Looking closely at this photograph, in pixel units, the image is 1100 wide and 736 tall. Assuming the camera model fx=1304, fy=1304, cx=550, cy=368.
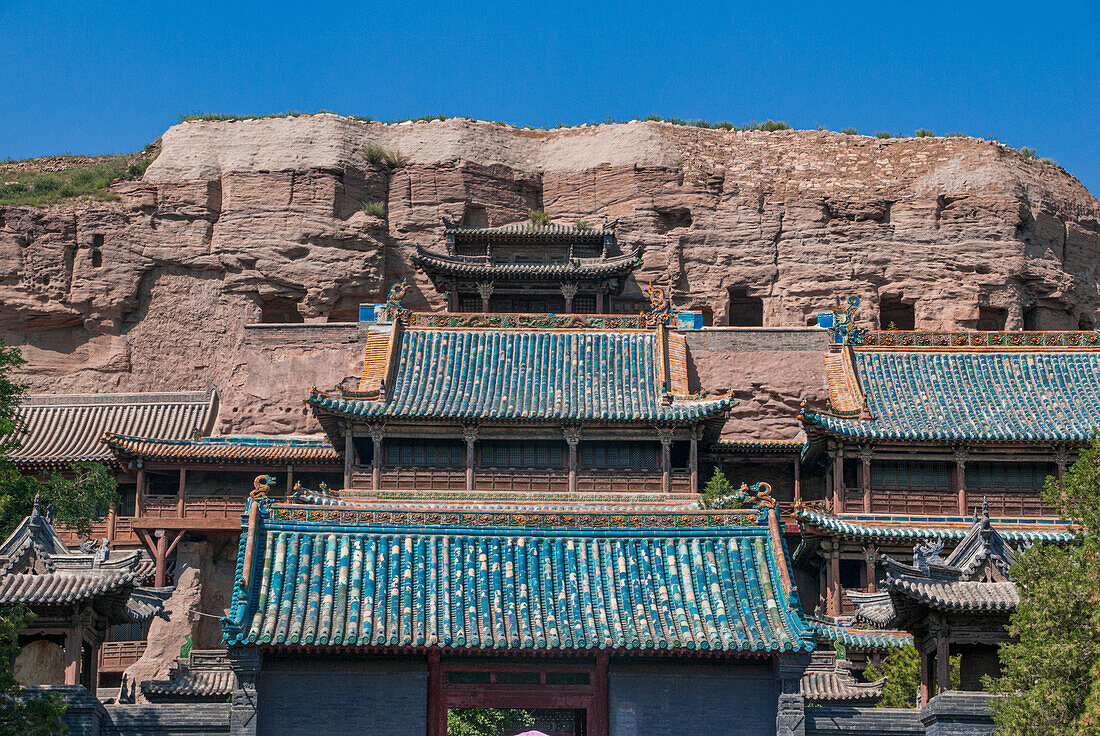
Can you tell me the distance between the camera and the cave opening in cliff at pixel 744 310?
2090 inches

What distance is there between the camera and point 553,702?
66.3 feet

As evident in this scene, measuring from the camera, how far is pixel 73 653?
20500 millimetres

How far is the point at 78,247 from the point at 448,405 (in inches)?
1000

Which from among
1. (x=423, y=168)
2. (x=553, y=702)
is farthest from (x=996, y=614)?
(x=423, y=168)

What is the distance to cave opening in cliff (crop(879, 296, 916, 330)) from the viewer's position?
5250 centimetres

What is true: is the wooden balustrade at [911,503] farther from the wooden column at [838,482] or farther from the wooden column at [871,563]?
the wooden column at [871,563]

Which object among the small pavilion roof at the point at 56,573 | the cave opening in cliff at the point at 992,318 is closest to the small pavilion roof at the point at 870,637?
the small pavilion roof at the point at 56,573

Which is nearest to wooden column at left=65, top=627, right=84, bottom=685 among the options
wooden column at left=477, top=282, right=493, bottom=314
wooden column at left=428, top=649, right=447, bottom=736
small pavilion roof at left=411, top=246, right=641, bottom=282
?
wooden column at left=428, top=649, right=447, bottom=736

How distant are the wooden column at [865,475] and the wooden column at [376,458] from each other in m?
12.2

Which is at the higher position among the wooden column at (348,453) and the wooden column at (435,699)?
the wooden column at (348,453)

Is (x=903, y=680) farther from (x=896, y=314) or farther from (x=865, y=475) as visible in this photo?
(x=896, y=314)

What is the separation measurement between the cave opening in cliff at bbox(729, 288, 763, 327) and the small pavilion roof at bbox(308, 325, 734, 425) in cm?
1746

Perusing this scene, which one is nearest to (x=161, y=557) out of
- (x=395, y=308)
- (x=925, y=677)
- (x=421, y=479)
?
(x=421, y=479)

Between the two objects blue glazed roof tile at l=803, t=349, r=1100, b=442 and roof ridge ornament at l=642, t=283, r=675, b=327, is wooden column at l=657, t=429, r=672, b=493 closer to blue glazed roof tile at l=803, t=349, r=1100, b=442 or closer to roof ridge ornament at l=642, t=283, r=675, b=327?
blue glazed roof tile at l=803, t=349, r=1100, b=442
